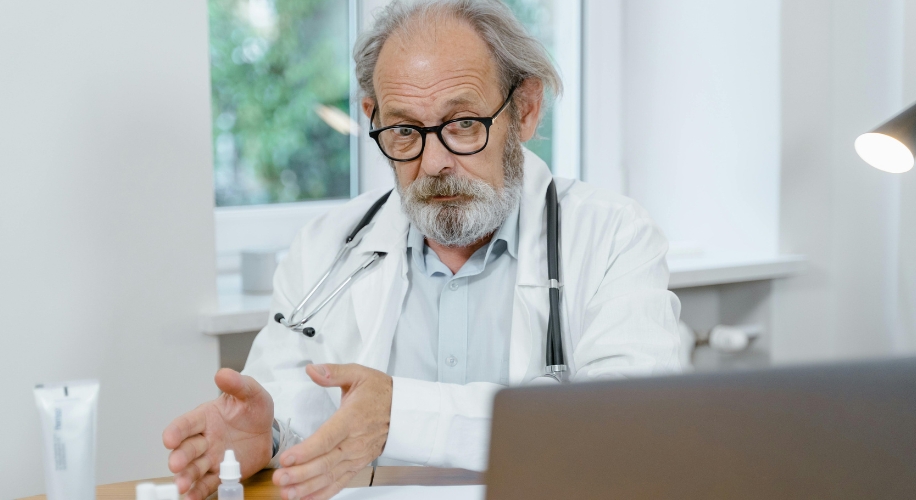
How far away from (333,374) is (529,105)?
2.63 feet

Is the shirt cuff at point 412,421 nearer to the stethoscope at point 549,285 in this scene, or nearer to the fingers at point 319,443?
the fingers at point 319,443

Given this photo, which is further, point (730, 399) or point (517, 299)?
point (517, 299)

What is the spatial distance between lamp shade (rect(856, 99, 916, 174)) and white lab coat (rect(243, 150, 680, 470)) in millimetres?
457

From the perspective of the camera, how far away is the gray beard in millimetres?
1468

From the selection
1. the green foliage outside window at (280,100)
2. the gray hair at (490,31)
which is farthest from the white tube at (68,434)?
the green foliage outside window at (280,100)

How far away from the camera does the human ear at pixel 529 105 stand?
158 cm

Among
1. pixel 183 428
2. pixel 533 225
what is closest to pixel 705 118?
pixel 533 225

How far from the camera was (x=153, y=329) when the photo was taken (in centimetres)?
162

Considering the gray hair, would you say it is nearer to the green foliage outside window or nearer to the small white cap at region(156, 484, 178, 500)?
the green foliage outside window

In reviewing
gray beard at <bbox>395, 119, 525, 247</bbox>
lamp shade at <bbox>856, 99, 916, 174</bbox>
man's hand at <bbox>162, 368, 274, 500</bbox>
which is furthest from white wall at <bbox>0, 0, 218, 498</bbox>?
lamp shade at <bbox>856, 99, 916, 174</bbox>

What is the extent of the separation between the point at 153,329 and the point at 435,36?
78cm

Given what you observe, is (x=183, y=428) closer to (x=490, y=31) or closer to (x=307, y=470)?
(x=307, y=470)

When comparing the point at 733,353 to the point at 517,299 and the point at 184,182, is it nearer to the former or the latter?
the point at 517,299

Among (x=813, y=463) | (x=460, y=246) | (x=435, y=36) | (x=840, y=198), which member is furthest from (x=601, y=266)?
(x=840, y=198)
